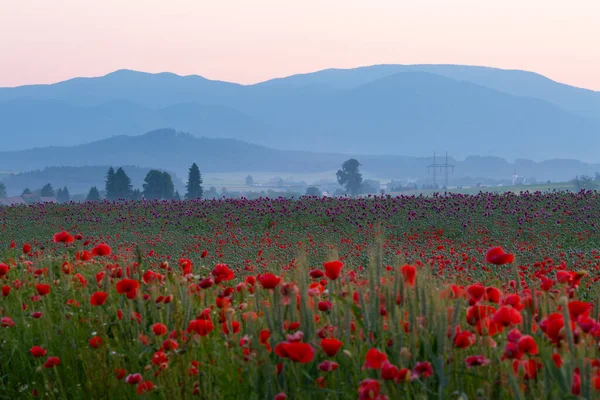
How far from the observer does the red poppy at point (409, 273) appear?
351 cm

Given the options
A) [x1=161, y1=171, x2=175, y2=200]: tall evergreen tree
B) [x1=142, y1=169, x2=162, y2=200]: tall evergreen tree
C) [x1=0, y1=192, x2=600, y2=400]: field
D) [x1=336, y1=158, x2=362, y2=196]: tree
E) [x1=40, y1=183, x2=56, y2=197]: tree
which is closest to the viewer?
[x1=0, y1=192, x2=600, y2=400]: field

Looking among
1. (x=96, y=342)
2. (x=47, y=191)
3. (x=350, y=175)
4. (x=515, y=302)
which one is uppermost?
(x=350, y=175)

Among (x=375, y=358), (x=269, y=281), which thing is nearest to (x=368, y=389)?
(x=375, y=358)

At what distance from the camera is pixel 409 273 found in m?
3.53

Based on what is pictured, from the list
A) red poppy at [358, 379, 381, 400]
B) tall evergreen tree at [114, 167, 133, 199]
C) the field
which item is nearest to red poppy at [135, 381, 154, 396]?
the field

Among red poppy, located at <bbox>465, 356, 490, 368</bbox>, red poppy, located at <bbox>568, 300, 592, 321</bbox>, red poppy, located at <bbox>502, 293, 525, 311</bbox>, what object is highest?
red poppy, located at <bbox>568, 300, 592, 321</bbox>

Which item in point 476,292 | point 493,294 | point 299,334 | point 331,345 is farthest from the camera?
point 493,294

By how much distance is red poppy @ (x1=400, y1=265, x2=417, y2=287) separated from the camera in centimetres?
351

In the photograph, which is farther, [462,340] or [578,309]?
[462,340]

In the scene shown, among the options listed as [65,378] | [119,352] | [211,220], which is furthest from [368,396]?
[211,220]

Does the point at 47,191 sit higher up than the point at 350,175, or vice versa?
the point at 350,175

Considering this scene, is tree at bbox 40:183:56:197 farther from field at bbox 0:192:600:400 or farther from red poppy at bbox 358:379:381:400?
red poppy at bbox 358:379:381:400

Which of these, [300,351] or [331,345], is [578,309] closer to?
[331,345]

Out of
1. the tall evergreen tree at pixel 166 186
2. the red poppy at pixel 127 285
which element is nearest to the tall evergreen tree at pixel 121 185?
the tall evergreen tree at pixel 166 186
